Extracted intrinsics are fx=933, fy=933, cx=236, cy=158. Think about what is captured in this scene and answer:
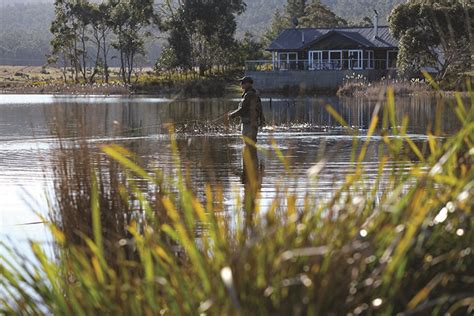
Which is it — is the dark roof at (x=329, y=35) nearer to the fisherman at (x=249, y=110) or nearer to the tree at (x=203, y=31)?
the tree at (x=203, y=31)

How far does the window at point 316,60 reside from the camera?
3162 inches

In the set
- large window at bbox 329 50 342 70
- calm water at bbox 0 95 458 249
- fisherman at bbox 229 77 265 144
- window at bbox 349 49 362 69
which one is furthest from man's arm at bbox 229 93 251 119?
window at bbox 349 49 362 69

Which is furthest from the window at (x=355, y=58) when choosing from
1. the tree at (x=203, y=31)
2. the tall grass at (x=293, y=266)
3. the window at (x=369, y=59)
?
the tall grass at (x=293, y=266)

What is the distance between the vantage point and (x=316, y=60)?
275 feet

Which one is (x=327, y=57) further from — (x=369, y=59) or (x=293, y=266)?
(x=293, y=266)

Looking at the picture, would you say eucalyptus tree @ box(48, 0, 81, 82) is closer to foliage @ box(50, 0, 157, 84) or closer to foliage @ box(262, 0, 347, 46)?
foliage @ box(50, 0, 157, 84)

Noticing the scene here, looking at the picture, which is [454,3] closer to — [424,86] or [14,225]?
[424,86]

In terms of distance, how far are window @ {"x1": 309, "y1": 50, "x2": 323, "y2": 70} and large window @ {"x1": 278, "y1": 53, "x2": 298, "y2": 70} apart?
1544mm

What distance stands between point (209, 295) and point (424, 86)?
58.9 m

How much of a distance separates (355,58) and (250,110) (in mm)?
68516

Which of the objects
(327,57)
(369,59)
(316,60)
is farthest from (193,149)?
(327,57)

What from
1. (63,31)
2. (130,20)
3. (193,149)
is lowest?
(193,149)

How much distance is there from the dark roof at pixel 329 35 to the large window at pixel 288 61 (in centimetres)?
152

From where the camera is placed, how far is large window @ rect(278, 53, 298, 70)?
83250mm
